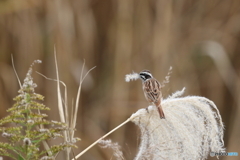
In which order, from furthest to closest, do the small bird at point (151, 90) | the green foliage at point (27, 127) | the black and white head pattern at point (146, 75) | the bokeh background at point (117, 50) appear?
the bokeh background at point (117, 50)
the black and white head pattern at point (146, 75)
the small bird at point (151, 90)
the green foliage at point (27, 127)

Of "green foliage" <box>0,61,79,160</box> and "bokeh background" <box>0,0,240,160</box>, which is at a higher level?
"bokeh background" <box>0,0,240,160</box>

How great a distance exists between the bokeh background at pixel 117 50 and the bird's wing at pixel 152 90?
3.61ft

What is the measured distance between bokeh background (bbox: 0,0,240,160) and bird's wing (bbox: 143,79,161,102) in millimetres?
1102

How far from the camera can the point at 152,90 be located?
2012mm

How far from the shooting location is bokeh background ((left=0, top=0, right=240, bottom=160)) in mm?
3160

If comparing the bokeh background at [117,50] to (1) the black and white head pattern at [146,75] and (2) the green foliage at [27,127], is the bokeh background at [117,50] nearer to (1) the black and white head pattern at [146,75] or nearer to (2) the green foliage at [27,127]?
(1) the black and white head pattern at [146,75]

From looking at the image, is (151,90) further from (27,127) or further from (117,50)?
(117,50)

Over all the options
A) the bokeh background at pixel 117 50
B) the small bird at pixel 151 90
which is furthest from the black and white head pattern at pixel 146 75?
the bokeh background at pixel 117 50

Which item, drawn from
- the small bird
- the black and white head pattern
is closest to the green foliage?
the small bird

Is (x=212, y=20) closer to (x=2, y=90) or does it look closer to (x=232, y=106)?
(x=232, y=106)

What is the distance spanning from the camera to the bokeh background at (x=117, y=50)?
3.16 meters

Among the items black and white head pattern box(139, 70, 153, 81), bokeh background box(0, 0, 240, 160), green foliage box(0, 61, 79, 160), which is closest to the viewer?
green foliage box(0, 61, 79, 160)

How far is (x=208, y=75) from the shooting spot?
3.56 m

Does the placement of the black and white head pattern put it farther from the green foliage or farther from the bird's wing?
the green foliage
